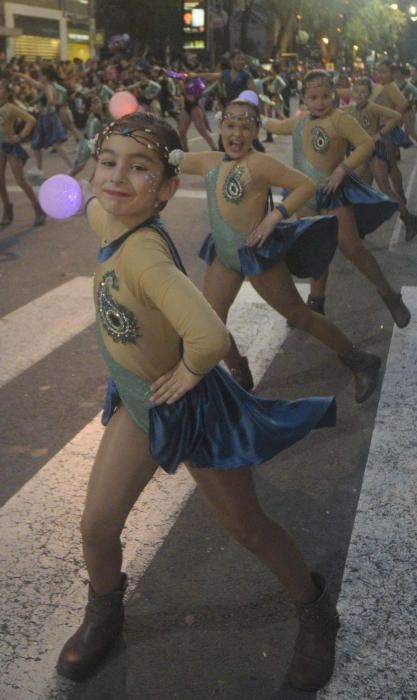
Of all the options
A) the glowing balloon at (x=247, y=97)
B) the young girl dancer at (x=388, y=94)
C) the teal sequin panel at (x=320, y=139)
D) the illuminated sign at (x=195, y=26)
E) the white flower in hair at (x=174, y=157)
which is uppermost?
the white flower in hair at (x=174, y=157)

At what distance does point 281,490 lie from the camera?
4453 mm

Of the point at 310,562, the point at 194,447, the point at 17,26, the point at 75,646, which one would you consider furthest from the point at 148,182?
the point at 17,26

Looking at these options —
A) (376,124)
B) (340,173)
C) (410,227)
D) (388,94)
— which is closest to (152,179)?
(340,173)

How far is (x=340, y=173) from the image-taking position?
655 cm

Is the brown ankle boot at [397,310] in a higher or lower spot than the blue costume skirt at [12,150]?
lower

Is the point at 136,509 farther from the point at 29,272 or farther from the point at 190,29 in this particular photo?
the point at 190,29

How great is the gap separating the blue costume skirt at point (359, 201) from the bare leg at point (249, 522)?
4102 millimetres

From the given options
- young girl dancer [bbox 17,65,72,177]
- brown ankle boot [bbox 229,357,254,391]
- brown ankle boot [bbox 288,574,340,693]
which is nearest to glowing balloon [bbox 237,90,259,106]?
brown ankle boot [bbox 229,357,254,391]

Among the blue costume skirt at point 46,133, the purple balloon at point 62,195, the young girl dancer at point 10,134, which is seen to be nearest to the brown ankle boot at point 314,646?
the purple balloon at point 62,195

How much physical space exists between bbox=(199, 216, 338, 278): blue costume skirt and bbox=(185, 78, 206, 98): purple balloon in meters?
13.4

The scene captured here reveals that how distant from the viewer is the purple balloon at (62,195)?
3.38m

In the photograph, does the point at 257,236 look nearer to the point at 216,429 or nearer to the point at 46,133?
the point at 216,429

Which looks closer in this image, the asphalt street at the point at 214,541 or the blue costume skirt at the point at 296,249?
the asphalt street at the point at 214,541

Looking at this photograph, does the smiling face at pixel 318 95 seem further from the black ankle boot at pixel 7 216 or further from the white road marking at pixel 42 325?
the black ankle boot at pixel 7 216
